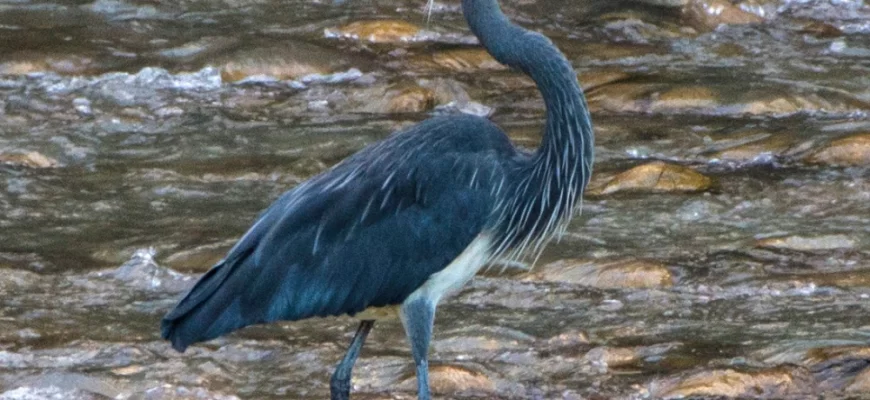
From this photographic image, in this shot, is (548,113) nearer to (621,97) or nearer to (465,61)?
(621,97)

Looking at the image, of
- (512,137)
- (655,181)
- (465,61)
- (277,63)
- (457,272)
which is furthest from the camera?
(465,61)

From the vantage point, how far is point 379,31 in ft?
38.2

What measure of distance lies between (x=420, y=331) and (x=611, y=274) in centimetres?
190

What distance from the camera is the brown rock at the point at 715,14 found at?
1247 centimetres

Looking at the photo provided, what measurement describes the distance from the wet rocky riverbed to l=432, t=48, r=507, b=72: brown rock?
23 mm

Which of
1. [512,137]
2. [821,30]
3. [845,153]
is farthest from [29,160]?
[821,30]

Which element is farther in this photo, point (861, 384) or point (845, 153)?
point (845, 153)

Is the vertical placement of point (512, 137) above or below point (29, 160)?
above

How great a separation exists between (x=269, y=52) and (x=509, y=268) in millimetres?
4273

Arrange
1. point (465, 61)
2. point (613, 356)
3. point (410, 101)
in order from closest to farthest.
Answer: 1. point (613, 356)
2. point (410, 101)
3. point (465, 61)

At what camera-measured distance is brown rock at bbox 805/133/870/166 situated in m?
8.71

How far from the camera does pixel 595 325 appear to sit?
6.40 m

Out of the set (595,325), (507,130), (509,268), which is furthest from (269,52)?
(595,325)

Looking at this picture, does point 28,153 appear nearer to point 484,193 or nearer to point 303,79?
point 303,79
